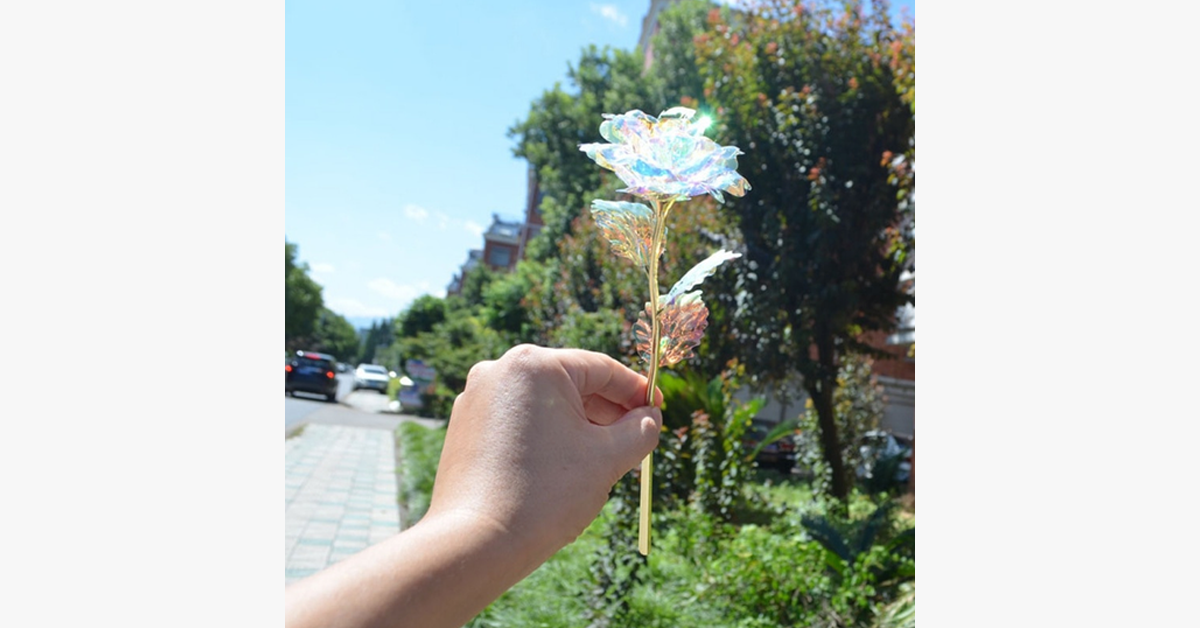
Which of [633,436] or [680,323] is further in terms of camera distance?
[680,323]

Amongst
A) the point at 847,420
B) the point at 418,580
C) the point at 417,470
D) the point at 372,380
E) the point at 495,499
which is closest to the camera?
the point at 418,580

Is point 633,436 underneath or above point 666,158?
underneath

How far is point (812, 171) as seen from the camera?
6566mm

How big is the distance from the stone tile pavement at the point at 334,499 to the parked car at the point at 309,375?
979 cm

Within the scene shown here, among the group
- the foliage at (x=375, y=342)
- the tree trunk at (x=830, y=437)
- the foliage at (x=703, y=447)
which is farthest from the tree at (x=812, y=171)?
the foliage at (x=375, y=342)

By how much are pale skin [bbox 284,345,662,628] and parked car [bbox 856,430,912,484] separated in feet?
27.6

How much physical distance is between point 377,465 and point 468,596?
11.3 m

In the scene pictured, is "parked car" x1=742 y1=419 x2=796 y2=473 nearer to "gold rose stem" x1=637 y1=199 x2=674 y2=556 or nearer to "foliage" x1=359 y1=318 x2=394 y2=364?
"gold rose stem" x1=637 y1=199 x2=674 y2=556

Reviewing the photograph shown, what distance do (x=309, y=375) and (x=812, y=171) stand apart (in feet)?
68.1

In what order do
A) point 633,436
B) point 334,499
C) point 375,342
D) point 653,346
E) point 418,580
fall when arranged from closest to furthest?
point 418,580, point 633,436, point 653,346, point 334,499, point 375,342

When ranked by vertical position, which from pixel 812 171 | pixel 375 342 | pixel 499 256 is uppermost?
pixel 499 256

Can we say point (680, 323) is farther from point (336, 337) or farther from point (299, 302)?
point (336, 337)

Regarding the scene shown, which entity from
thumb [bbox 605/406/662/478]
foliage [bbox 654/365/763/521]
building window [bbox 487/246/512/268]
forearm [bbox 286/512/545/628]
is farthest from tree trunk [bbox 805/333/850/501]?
building window [bbox 487/246/512/268]

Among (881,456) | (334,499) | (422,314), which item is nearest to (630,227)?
(334,499)
